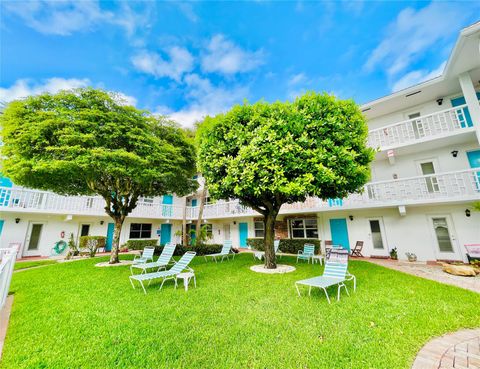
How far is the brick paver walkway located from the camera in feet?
9.68

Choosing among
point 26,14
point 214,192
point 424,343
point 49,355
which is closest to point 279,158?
point 214,192

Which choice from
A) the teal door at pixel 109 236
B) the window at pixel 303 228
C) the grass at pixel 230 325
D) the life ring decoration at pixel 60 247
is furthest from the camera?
the teal door at pixel 109 236

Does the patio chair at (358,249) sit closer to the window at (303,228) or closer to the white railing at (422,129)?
the window at (303,228)

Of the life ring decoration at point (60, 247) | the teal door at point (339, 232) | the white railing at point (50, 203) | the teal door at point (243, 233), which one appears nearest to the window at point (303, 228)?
the teal door at point (339, 232)

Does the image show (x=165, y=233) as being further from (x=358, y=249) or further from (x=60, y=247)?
(x=358, y=249)

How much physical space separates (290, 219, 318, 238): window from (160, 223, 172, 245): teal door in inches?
523

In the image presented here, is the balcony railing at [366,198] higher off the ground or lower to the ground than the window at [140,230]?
higher

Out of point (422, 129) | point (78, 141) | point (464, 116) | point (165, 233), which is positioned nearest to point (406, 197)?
point (422, 129)

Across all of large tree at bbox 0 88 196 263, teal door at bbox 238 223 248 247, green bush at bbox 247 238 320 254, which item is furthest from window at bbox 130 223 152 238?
green bush at bbox 247 238 320 254

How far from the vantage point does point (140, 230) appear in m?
20.4

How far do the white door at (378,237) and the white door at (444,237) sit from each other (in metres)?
2.34

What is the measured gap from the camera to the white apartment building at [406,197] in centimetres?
1009

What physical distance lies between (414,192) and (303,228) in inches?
301

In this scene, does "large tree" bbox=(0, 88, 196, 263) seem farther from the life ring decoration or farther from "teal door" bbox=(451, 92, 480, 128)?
"teal door" bbox=(451, 92, 480, 128)
